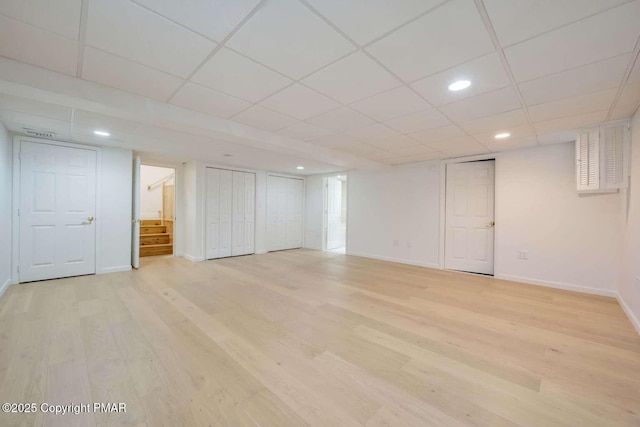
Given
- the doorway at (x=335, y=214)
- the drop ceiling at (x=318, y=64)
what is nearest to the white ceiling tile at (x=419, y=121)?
the drop ceiling at (x=318, y=64)

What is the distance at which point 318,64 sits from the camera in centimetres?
194

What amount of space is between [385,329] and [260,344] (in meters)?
1.20

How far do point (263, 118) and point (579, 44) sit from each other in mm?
2728

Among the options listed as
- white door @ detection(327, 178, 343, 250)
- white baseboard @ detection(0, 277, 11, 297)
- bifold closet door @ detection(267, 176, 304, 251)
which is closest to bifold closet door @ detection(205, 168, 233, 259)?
bifold closet door @ detection(267, 176, 304, 251)

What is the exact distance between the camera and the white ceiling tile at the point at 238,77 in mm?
1913

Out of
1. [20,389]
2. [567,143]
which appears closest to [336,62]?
[20,389]

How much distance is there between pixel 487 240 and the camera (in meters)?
4.82

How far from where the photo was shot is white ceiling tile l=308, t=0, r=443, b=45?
1369mm

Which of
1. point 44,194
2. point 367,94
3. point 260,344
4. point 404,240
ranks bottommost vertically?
point 260,344

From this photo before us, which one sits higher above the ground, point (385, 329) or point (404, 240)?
point (404, 240)

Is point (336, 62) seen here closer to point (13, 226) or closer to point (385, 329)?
point (385, 329)

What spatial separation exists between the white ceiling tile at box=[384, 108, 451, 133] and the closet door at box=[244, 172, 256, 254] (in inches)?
171

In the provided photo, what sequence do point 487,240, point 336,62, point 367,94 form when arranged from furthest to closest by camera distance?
1. point 487,240
2. point 367,94
3. point 336,62

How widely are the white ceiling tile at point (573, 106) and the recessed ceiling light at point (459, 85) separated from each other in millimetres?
1013
